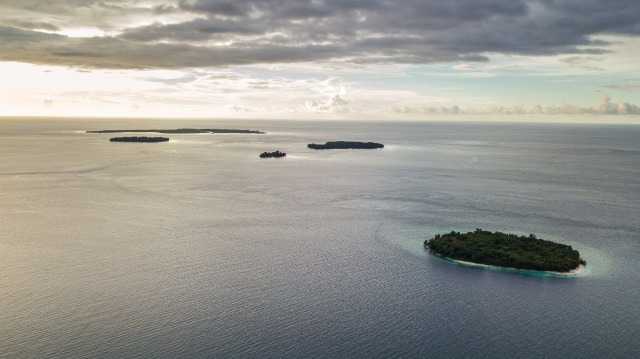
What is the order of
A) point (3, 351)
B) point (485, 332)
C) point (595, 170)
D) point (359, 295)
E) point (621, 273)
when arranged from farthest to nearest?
1. point (595, 170)
2. point (621, 273)
3. point (359, 295)
4. point (485, 332)
5. point (3, 351)

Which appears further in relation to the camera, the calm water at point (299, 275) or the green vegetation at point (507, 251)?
the green vegetation at point (507, 251)

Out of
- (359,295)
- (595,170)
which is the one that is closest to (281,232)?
(359,295)

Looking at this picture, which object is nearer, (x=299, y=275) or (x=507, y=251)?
(x=299, y=275)

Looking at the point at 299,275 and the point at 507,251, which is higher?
the point at 507,251

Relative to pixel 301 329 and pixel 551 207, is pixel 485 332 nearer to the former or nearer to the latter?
pixel 301 329

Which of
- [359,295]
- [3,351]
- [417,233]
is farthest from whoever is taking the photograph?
[417,233]
